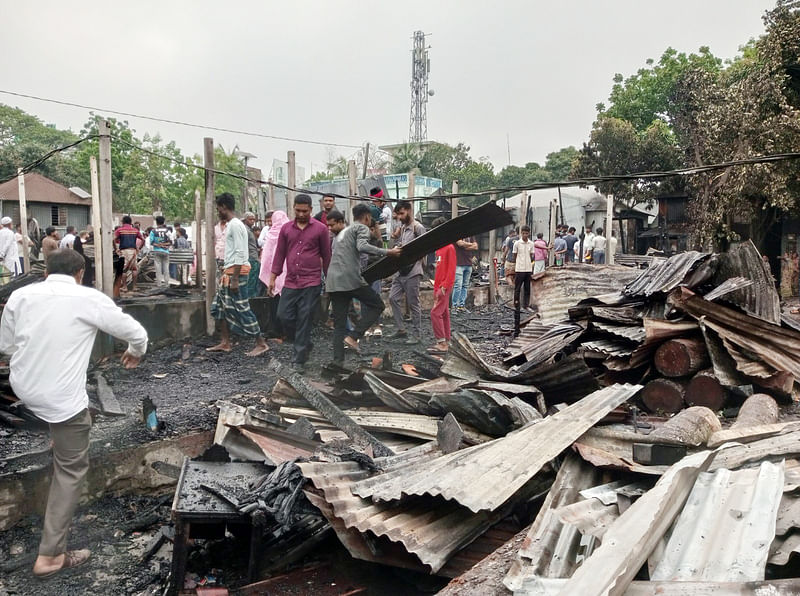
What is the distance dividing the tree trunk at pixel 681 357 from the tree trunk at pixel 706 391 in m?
0.10

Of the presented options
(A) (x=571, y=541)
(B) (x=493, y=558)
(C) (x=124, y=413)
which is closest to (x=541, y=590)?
(A) (x=571, y=541)

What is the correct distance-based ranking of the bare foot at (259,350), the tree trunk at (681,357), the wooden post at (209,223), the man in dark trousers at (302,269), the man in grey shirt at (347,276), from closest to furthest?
the tree trunk at (681,357), the man in grey shirt at (347,276), the man in dark trousers at (302,269), the bare foot at (259,350), the wooden post at (209,223)

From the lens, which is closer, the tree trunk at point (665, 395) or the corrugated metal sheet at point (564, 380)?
the corrugated metal sheet at point (564, 380)

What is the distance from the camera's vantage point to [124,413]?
524 centimetres

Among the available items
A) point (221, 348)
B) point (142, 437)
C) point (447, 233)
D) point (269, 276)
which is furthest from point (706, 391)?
point (269, 276)

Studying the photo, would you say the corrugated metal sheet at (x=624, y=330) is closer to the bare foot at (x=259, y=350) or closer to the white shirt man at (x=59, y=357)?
the bare foot at (x=259, y=350)

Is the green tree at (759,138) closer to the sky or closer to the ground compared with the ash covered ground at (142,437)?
closer to the sky

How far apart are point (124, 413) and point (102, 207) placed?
3.13 metres

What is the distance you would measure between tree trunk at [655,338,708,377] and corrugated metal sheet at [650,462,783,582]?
9.31ft

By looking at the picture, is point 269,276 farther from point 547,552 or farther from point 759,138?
point 759,138

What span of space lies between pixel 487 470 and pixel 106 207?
5.97m

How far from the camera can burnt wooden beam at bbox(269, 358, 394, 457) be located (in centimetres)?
432

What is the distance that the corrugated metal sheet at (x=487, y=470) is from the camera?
9.99 feet

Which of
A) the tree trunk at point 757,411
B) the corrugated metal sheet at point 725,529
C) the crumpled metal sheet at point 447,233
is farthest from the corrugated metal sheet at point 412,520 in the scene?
the crumpled metal sheet at point 447,233
